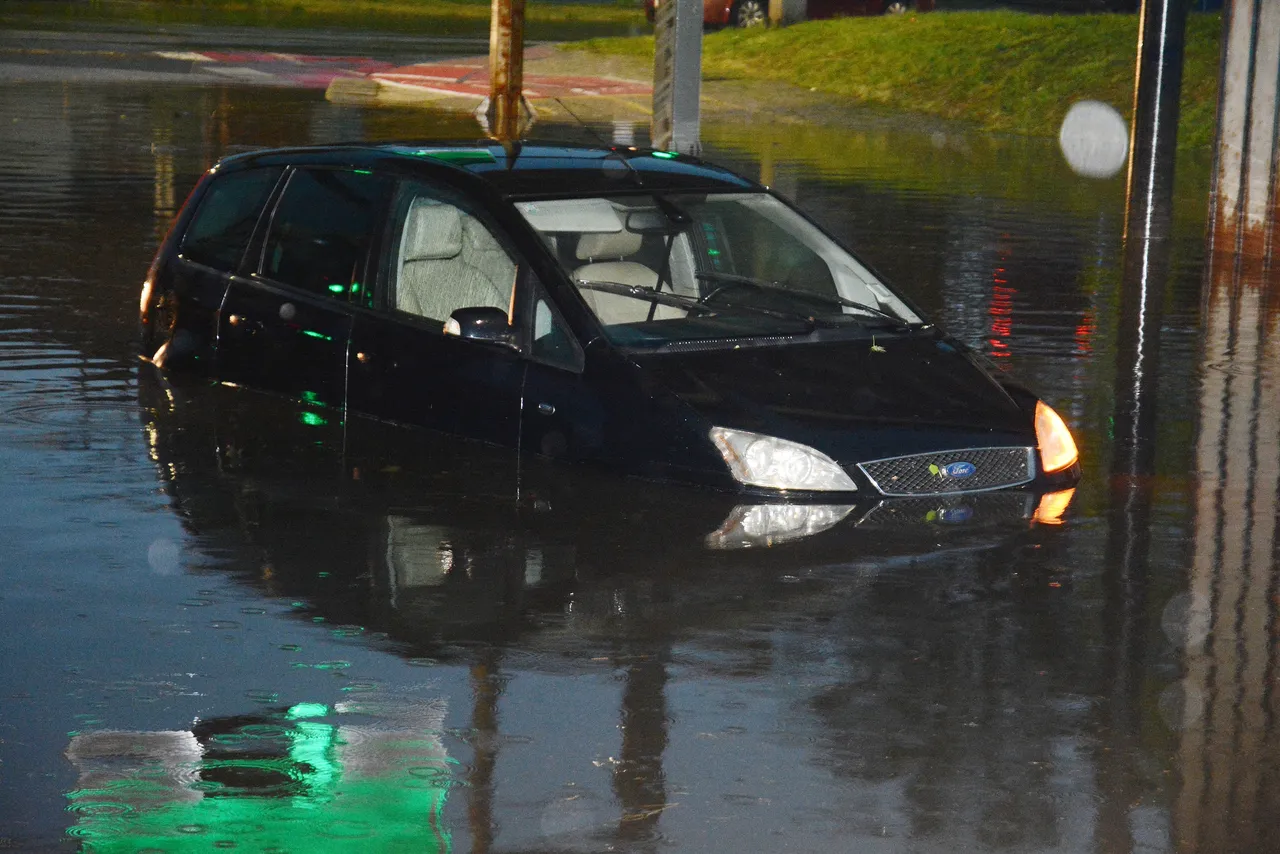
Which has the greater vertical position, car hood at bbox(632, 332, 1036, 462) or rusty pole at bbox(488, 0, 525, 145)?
rusty pole at bbox(488, 0, 525, 145)

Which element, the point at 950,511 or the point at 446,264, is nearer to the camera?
the point at 950,511

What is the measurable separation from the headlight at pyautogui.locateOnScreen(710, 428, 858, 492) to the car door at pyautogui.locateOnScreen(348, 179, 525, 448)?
1050 millimetres

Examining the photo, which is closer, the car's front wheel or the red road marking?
the red road marking

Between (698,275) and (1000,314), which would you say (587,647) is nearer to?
(698,275)

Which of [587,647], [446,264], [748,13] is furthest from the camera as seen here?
[748,13]

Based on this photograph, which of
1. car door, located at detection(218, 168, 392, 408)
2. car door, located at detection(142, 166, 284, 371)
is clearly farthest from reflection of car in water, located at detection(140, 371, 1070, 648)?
car door, located at detection(142, 166, 284, 371)

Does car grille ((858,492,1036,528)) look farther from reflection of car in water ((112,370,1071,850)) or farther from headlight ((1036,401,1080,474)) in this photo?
headlight ((1036,401,1080,474))

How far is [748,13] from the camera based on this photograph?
45.5 metres

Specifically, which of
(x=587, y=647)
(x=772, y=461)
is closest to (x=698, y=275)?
(x=772, y=461)

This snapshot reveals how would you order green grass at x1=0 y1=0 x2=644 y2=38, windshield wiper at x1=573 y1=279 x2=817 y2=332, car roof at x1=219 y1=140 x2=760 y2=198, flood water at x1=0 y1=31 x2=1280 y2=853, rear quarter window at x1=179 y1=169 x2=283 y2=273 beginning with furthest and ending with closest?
green grass at x1=0 y1=0 x2=644 y2=38, rear quarter window at x1=179 y1=169 x2=283 y2=273, car roof at x1=219 y1=140 x2=760 y2=198, windshield wiper at x1=573 y1=279 x2=817 y2=332, flood water at x1=0 y1=31 x2=1280 y2=853

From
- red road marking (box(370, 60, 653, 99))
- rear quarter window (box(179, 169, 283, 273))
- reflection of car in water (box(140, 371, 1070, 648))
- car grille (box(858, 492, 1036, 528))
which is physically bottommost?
reflection of car in water (box(140, 371, 1070, 648))

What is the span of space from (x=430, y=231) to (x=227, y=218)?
1.55 meters

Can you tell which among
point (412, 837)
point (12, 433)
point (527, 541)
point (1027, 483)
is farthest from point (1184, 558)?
point (12, 433)

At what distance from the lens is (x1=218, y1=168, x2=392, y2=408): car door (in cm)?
954
